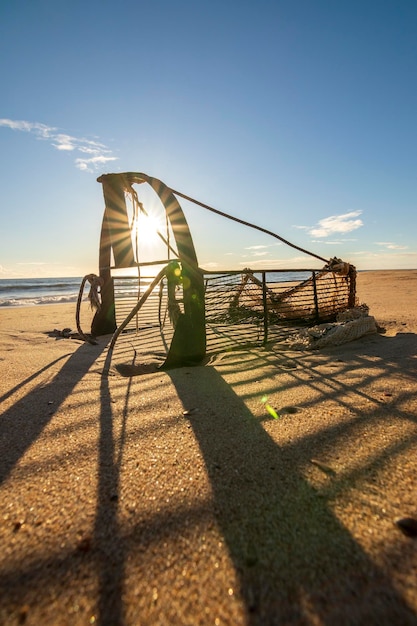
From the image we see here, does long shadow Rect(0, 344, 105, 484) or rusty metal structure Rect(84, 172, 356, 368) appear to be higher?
rusty metal structure Rect(84, 172, 356, 368)

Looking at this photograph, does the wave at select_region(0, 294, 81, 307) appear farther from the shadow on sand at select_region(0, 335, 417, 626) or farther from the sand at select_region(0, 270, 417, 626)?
the shadow on sand at select_region(0, 335, 417, 626)

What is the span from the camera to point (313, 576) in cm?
92

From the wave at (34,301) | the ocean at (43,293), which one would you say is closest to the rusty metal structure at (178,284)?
the ocean at (43,293)

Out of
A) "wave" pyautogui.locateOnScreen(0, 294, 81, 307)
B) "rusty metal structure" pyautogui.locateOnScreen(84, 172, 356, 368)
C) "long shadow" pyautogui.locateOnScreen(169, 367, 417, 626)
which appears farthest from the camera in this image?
"wave" pyautogui.locateOnScreen(0, 294, 81, 307)

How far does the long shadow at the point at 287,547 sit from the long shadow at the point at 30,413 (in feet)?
3.34

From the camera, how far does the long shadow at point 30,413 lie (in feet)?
5.43

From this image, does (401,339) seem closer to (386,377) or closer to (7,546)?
(386,377)

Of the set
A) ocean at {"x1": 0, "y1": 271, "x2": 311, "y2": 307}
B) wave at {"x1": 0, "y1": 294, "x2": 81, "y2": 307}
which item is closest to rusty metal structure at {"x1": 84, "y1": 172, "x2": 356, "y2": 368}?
ocean at {"x1": 0, "y1": 271, "x2": 311, "y2": 307}

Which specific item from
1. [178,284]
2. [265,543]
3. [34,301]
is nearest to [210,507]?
[265,543]

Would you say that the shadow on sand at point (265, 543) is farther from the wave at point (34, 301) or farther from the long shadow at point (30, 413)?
the wave at point (34, 301)

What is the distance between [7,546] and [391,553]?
1.28 meters

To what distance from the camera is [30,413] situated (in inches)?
85.1

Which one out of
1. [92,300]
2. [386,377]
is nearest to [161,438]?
[386,377]

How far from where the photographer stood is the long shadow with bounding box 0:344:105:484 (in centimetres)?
166
